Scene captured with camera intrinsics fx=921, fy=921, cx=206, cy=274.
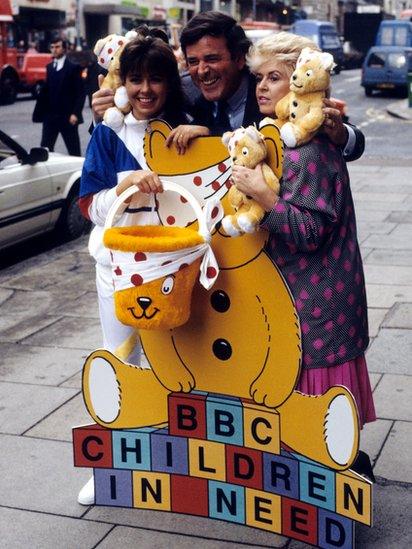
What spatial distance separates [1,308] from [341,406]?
14.0ft

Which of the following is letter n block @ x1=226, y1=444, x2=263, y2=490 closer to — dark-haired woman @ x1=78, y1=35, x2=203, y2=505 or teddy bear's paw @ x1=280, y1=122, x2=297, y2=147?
dark-haired woman @ x1=78, y1=35, x2=203, y2=505

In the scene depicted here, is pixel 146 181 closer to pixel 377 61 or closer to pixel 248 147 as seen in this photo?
pixel 248 147

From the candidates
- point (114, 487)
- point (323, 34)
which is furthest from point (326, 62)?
point (323, 34)

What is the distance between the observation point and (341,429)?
10.0ft

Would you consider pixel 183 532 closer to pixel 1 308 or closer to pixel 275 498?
pixel 275 498

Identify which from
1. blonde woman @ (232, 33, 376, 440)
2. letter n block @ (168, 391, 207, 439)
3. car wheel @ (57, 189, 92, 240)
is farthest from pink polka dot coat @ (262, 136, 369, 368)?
car wheel @ (57, 189, 92, 240)

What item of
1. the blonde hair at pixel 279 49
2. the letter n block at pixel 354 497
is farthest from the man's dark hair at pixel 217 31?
the letter n block at pixel 354 497

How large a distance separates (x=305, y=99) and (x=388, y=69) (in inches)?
1007

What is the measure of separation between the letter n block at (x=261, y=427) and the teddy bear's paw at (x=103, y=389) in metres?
0.51

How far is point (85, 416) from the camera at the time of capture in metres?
4.66

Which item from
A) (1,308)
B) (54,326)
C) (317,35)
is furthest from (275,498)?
(317,35)

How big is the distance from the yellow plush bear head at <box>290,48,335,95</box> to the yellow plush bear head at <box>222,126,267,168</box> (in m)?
0.19

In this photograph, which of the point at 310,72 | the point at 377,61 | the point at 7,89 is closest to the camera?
the point at 310,72

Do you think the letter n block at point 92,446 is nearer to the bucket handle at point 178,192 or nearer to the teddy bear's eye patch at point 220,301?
the teddy bear's eye patch at point 220,301
